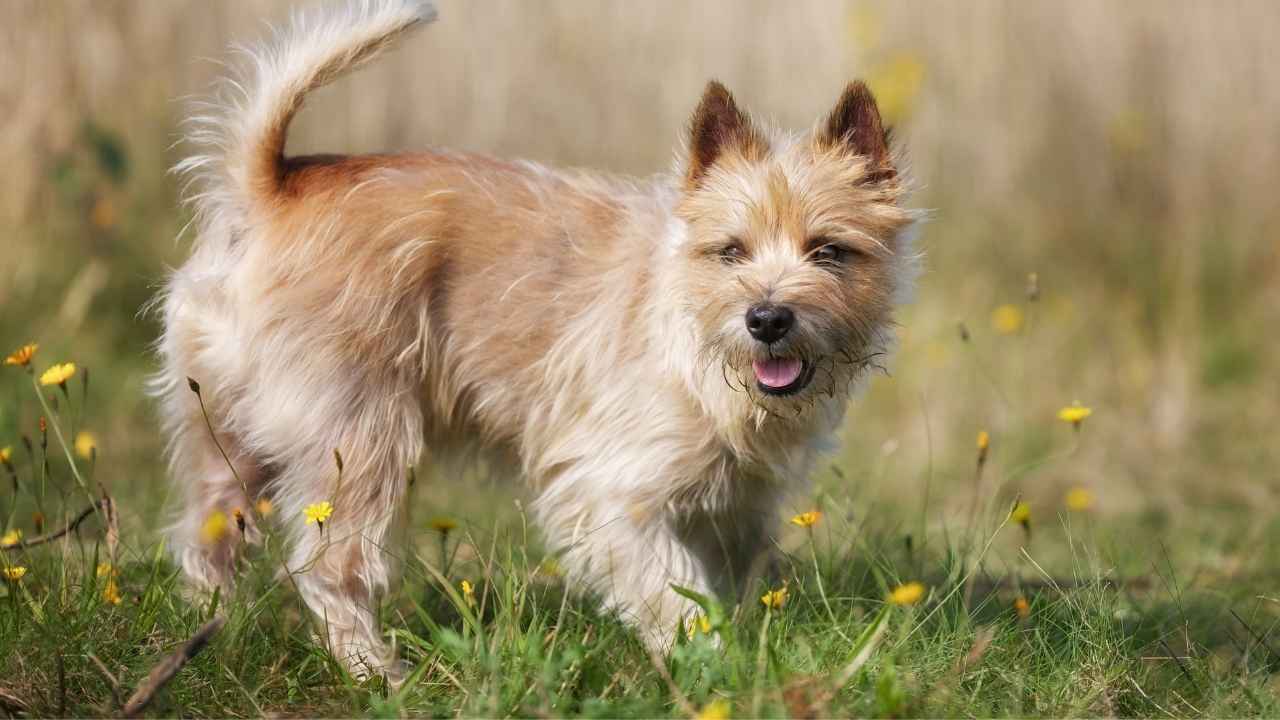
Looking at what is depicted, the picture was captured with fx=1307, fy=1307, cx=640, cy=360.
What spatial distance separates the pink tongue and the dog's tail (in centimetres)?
139

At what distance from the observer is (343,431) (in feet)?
12.3

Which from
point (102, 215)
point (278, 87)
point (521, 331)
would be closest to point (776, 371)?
point (521, 331)

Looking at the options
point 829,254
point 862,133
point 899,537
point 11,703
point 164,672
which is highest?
point 862,133

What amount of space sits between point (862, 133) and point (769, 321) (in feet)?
2.48

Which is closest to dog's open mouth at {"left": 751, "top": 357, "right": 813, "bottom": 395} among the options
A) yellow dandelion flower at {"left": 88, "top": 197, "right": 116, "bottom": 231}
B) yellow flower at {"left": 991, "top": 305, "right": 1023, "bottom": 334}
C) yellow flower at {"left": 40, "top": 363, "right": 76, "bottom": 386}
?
yellow flower at {"left": 40, "top": 363, "right": 76, "bottom": 386}

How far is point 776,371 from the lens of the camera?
3492mm

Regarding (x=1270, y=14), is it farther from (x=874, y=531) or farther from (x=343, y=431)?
(x=343, y=431)

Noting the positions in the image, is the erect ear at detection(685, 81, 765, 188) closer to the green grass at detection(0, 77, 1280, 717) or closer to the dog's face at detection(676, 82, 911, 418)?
the dog's face at detection(676, 82, 911, 418)

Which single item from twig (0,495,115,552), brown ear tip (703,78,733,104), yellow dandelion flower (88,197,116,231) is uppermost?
brown ear tip (703,78,733,104)

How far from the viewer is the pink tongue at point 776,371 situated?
3.48 m

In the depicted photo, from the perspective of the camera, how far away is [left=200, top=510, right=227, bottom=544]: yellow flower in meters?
3.88

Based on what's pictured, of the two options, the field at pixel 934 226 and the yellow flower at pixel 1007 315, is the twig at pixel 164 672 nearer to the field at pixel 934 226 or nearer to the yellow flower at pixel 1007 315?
the field at pixel 934 226

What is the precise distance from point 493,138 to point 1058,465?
141 inches

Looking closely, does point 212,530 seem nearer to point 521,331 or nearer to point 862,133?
point 521,331
